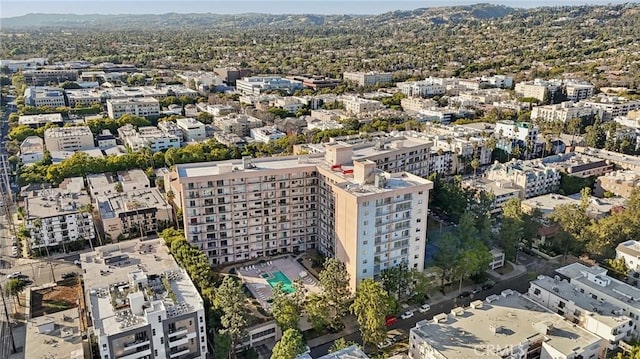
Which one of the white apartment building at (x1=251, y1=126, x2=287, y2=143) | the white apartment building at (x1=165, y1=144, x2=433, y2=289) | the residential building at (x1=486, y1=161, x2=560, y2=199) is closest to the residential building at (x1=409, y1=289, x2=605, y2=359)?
the white apartment building at (x1=165, y1=144, x2=433, y2=289)

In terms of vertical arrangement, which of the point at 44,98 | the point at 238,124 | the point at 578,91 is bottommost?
the point at 238,124

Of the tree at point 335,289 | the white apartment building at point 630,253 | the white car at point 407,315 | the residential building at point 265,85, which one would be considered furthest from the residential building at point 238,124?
the white apartment building at point 630,253

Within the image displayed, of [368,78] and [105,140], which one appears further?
[368,78]

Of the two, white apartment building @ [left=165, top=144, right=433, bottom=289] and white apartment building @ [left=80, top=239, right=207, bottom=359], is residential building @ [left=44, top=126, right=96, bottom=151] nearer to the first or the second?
white apartment building @ [left=165, top=144, right=433, bottom=289]

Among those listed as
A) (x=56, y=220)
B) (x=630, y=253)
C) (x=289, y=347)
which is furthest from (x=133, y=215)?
(x=630, y=253)

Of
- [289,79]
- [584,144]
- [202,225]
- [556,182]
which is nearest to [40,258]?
[202,225]

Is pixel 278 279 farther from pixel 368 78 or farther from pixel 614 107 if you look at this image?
pixel 368 78

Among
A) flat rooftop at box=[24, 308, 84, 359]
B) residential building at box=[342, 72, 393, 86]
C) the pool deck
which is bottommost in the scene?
the pool deck
